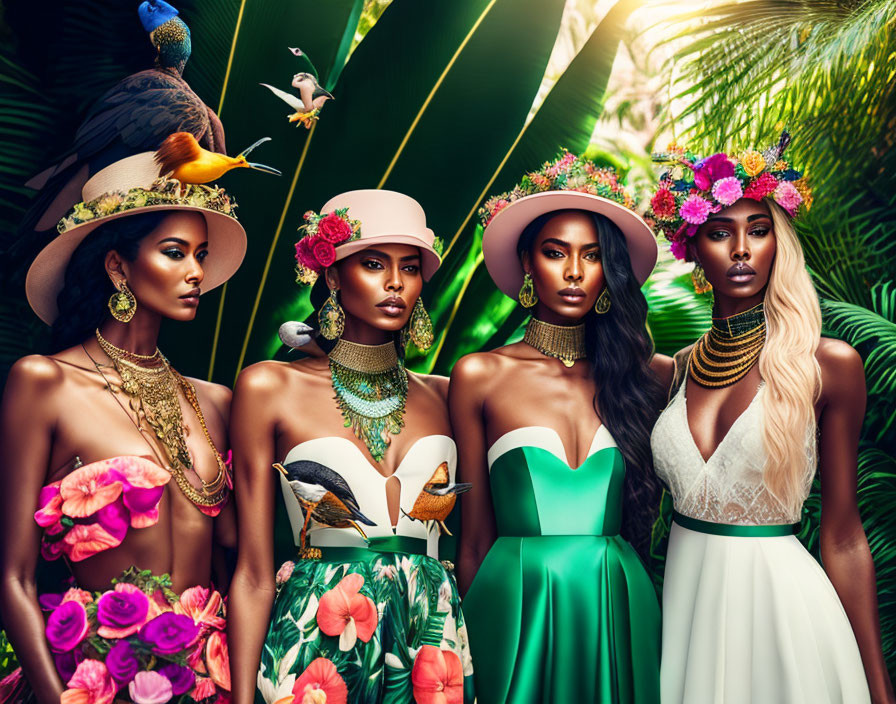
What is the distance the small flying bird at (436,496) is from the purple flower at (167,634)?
0.83 m

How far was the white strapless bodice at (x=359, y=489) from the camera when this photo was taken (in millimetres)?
3086

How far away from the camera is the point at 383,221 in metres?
3.24

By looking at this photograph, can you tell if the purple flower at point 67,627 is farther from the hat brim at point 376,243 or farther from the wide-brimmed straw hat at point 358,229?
the hat brim at point 376,243

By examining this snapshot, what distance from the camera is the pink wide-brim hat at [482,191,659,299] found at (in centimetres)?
335

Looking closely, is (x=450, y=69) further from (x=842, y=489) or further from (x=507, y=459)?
(x=842, y=489)

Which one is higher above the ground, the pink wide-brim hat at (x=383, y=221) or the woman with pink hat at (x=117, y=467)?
the pink wide-brim hat at (x=383, y=221)

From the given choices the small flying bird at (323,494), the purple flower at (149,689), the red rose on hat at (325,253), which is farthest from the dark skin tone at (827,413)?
the purple flower at (149,689)

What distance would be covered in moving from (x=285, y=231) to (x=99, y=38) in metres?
1.16

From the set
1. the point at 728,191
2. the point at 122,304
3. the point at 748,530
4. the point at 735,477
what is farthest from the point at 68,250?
the point at 748,530

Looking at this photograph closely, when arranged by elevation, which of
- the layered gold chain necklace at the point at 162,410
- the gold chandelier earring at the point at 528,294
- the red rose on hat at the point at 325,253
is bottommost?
the layered gold chain necklace at the point at 162,410

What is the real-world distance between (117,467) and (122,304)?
0.57 metres

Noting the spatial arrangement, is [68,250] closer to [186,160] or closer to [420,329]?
→ [186,160]

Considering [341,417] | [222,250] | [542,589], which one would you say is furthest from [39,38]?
[542,589]

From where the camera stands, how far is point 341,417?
318cm
